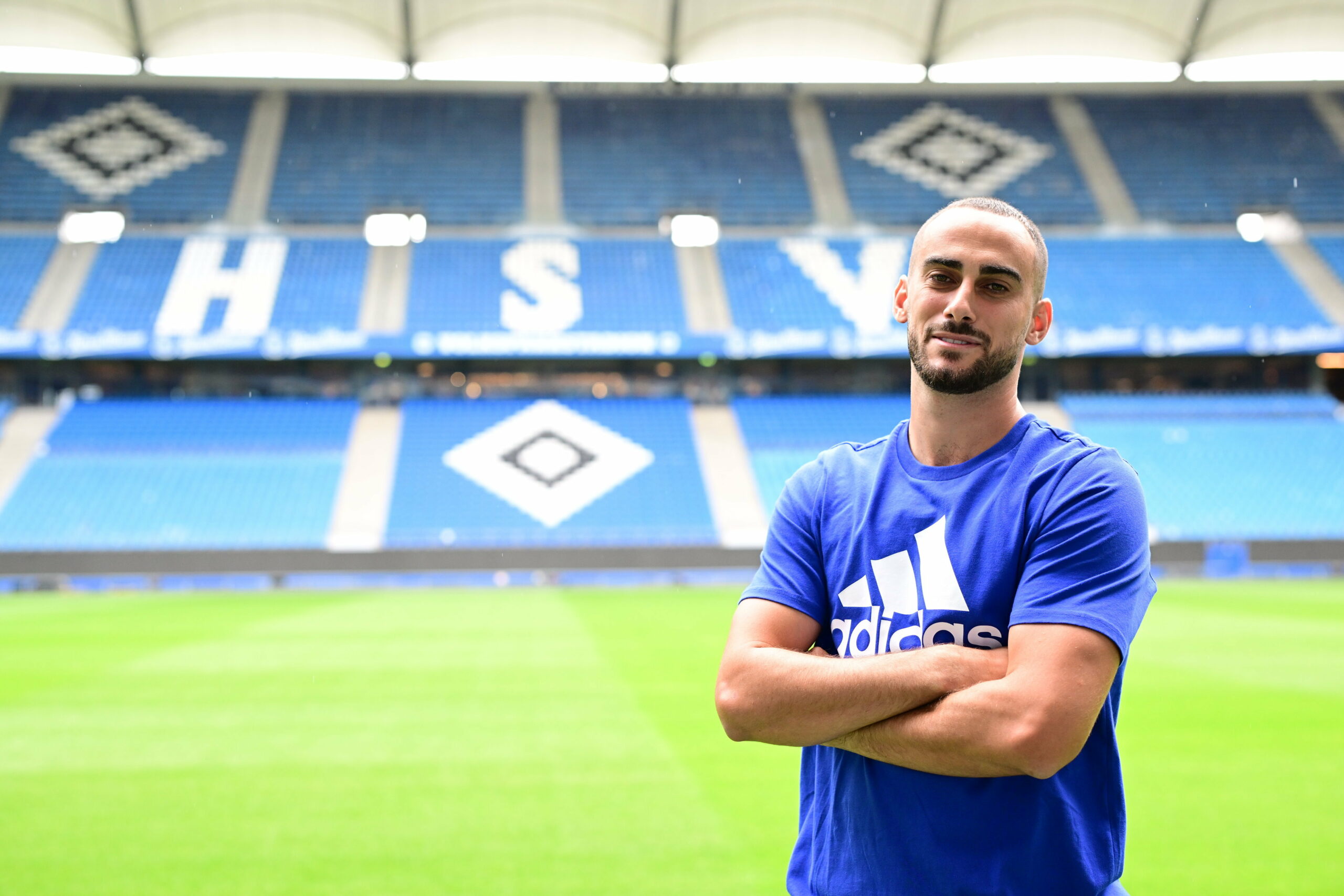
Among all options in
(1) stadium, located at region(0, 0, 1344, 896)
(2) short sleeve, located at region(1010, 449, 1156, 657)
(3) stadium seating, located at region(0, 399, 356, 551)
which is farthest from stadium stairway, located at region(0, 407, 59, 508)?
(2) short sleeve, located at region(1010, 449, 1156, 657)

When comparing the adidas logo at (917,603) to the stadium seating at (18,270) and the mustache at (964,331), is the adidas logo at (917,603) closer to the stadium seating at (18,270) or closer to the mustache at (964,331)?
the mustache at (964,331)

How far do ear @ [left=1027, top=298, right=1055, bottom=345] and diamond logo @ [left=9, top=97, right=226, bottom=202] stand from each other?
124 ft

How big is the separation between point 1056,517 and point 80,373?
35775 mm

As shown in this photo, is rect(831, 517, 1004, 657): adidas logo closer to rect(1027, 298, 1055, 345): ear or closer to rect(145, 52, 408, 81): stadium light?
rect(1027, 298, 1055, 345): ear

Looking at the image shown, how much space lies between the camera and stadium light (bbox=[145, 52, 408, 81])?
3155 cm

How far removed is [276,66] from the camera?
32062 millimetres

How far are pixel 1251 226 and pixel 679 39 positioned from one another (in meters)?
20.2

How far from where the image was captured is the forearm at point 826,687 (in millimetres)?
1984

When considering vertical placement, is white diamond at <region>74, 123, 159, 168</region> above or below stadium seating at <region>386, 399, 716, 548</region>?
above

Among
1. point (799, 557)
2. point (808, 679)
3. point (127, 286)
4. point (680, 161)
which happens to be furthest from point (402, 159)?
point (808, 679)

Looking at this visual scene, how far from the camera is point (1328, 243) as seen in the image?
3594 centimetres

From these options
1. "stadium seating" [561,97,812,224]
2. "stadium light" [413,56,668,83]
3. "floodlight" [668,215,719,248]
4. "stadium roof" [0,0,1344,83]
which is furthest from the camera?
"stadium seating" [561,97,812,224]

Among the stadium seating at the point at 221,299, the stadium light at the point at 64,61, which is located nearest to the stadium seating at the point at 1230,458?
the stadium seating at the point at 221,299

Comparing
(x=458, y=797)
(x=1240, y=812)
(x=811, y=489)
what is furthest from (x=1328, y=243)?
(x=811, y=489)
